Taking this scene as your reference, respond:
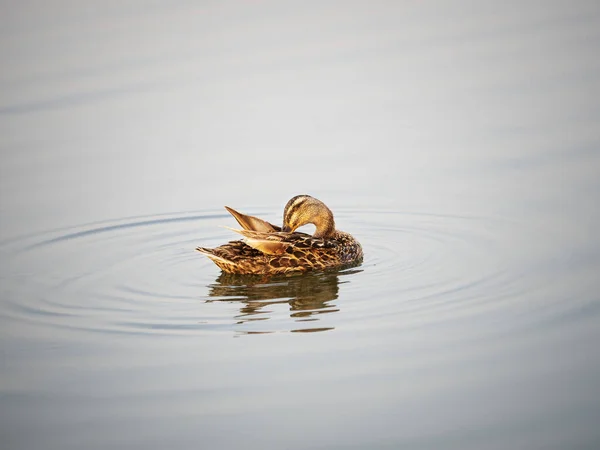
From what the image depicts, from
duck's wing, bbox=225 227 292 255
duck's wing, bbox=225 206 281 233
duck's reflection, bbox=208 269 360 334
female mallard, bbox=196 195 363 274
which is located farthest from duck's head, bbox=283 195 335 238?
duck's reflection, bbox=208 269 360 334

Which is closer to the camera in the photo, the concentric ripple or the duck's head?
the concentric ripple

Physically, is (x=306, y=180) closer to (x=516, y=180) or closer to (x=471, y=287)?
(x=516, y=180)

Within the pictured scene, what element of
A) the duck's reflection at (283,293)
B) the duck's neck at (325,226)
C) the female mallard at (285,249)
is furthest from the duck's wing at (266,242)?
the duck's neck at (325,226)

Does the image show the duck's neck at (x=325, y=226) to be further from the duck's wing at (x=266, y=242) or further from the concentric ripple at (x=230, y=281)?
the duck's wing at (x=266, y=242)

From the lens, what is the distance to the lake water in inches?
270

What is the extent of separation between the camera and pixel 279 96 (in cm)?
1511

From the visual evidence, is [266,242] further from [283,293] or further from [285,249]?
[283,293]

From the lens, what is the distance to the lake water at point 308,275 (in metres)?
6.85

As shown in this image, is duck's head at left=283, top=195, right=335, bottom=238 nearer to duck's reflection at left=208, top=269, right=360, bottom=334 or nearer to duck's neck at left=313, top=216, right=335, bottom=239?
duck's neck at left=313, top=216, right=335, bottom=239

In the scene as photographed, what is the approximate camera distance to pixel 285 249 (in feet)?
32.3

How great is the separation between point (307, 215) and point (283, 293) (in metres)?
1.30

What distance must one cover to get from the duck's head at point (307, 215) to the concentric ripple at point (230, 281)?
0.48 meters

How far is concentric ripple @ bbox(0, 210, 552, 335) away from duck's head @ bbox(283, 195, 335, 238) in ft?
1.57

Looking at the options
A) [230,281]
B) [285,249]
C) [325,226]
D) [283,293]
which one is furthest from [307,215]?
[283,293]
